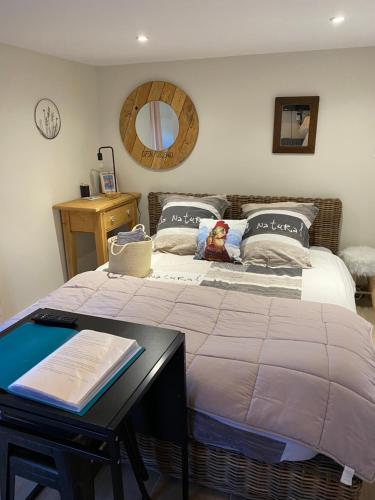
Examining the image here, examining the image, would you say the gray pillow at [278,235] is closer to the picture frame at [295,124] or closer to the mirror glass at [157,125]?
the picture frame at [295,124]

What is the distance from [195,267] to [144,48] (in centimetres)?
163

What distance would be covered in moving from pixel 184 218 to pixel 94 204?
2.48 ft

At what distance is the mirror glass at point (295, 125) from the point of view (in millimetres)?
2938

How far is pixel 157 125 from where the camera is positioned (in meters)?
3.31

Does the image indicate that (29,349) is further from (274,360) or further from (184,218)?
(184,218)

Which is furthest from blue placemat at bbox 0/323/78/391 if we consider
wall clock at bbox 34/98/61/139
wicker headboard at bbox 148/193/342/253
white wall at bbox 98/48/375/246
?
white wall at bbox 98/48/375/246

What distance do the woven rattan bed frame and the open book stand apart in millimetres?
638

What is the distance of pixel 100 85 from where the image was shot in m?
3.38

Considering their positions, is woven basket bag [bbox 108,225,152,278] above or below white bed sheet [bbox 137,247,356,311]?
above

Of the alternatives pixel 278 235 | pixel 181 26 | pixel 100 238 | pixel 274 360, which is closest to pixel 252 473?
pixel 274 360

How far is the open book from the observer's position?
0.89 m

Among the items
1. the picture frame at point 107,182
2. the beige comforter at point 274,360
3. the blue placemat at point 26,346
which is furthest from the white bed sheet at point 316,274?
the blue placemat at point 26,346

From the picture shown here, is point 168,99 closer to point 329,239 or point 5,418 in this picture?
point 329,239

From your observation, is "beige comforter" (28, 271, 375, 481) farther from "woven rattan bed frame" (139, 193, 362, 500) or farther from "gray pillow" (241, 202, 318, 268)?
"gray pillow" (241, 202, 318, 268)
